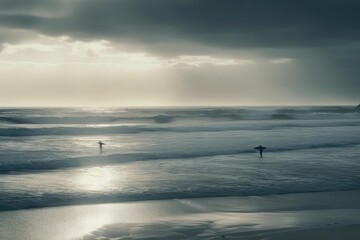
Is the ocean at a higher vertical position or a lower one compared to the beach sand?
higher

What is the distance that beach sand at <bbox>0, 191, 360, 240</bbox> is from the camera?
7988 mm

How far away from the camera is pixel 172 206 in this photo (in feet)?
35.0

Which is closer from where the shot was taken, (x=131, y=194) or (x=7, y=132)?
(x=131, y=194)

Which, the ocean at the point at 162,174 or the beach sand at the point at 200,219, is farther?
the ocean at the point at 162,174

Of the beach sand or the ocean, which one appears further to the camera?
the ocean

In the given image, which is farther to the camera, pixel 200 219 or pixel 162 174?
pixel 162 174

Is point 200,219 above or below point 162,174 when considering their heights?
below

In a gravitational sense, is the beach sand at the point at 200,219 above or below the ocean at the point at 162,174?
below

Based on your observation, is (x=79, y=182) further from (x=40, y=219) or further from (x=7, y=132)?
(x=7, y=132)

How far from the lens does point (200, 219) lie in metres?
9.21

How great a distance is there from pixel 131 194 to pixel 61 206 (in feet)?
6.87

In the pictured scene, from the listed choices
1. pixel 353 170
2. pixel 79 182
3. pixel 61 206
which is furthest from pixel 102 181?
pixel 353 170

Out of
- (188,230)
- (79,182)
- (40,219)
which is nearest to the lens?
(188,230)

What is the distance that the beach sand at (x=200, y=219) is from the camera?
7.99 m
